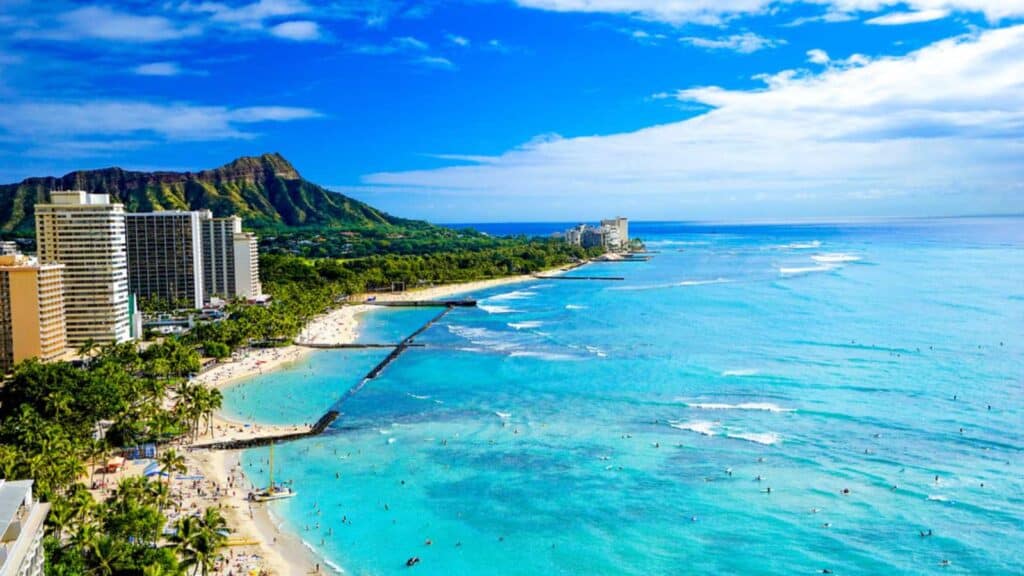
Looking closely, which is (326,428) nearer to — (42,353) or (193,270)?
(42,353)

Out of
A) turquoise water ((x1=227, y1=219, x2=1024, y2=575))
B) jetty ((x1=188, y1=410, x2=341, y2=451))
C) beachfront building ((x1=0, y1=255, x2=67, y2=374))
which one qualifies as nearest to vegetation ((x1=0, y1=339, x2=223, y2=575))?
jetty ((x1=188, y1=410, x2=341, y2=451))

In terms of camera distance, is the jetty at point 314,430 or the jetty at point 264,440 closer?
the jetty at point 264,440

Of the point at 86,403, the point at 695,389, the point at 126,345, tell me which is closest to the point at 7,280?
the point at 126,345

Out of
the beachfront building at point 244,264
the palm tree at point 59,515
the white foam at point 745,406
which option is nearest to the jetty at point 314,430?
the palm tree at point 59,515

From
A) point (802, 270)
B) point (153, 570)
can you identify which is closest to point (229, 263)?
point (153, 570)

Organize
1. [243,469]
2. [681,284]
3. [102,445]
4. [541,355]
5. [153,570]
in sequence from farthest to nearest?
[681,284]
[541,355]
[243,469]
[102,445]
[153,570]

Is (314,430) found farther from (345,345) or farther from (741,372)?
(741,372)

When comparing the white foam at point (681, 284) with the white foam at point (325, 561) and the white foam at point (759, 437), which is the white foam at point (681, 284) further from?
the white foam at point (325, 561)
